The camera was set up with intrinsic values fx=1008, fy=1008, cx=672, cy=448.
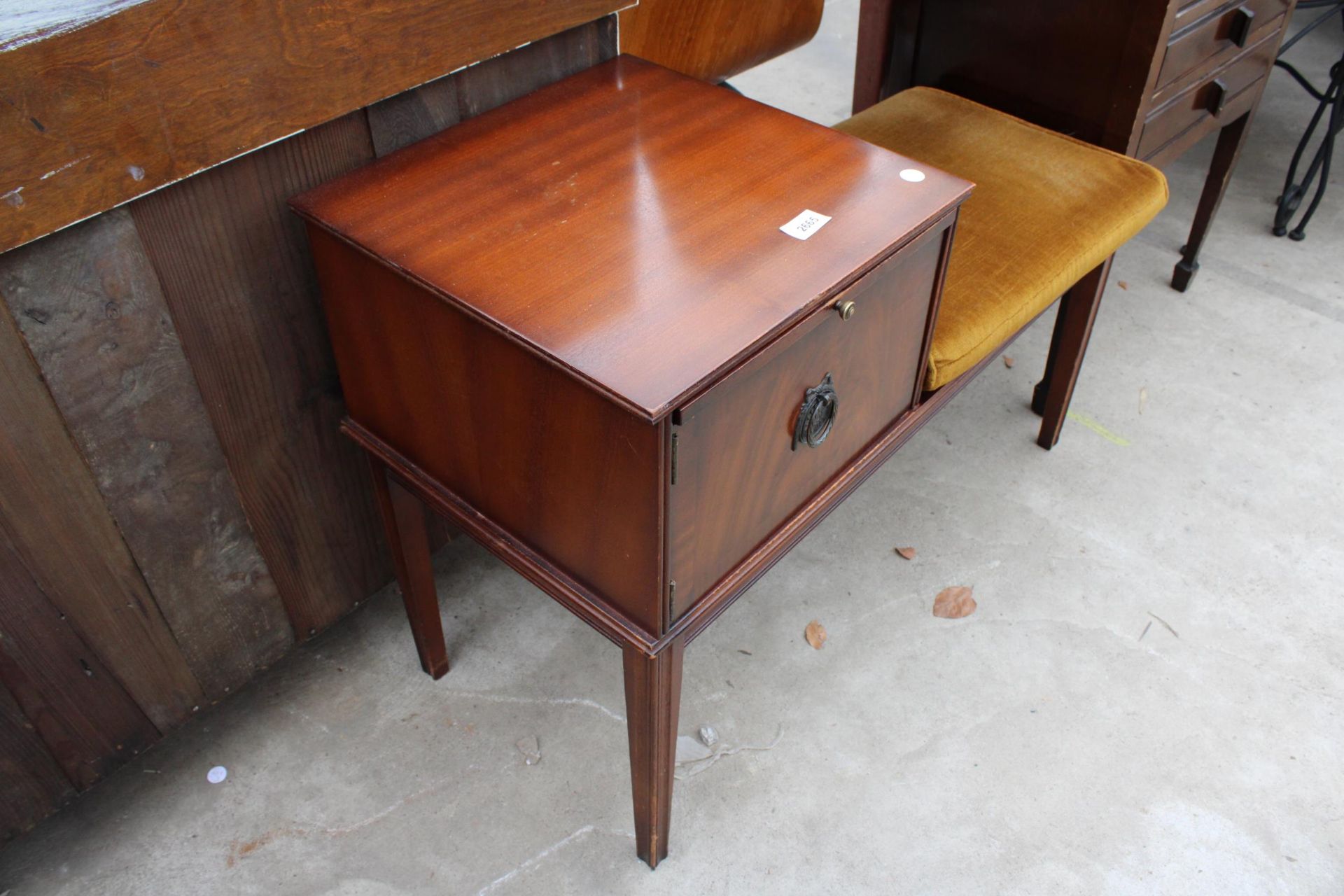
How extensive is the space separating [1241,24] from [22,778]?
84.7 inches

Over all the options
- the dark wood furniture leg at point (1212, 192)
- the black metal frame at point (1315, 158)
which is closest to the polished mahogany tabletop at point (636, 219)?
the dark wood furniture leg at point (1212, 192)

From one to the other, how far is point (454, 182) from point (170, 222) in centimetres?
28

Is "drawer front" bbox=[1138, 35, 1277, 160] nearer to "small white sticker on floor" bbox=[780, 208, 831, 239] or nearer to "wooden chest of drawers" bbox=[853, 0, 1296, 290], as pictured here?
"wooden chest of drawers" bbox=[853, 0, 1296, 290]

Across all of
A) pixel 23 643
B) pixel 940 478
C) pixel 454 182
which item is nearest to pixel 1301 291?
pixel 940 478

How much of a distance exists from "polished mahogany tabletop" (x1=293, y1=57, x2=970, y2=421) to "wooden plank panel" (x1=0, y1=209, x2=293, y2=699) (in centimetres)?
20

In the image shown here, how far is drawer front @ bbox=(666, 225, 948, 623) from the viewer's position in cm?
89

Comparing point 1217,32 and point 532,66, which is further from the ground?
point 532,66

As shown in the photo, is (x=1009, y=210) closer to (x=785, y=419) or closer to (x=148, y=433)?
(x=785, y=419)

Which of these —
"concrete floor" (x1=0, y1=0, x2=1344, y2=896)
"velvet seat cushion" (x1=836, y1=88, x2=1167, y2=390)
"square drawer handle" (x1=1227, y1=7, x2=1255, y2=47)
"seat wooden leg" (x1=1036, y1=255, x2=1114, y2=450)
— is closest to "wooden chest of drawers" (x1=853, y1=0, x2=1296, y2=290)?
"square drawer handle" (x1=1227, y1=7, x2=1255, y2=47)

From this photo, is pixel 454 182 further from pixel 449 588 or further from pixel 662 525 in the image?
pixel 449 588

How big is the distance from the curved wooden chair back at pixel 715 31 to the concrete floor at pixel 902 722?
802 millimetres

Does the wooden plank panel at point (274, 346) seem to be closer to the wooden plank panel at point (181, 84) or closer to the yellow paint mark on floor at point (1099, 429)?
the wooden plank panel at point (181, 84)

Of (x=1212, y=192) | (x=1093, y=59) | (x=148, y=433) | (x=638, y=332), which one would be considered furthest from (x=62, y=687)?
(x=1212, y=192)

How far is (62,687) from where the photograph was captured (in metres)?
1.16
